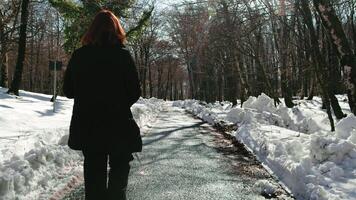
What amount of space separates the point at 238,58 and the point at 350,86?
17825 mm

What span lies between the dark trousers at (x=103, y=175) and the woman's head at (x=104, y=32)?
96 centimetres

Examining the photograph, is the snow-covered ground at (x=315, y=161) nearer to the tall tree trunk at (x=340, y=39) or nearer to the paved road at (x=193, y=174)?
the paved road at (x=193, y=174)

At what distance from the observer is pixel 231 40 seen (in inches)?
893

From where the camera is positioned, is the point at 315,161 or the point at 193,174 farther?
the point at 193,174

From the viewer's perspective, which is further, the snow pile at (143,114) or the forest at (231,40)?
Result: the snow pile at (143,114)

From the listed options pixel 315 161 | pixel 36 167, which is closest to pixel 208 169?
pixel 315 161

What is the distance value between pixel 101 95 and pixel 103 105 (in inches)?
3.5

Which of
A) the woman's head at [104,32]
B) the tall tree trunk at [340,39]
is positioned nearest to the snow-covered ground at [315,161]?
the tall tree trunk at [340,39]

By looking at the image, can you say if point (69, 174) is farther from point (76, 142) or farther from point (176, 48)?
point (176, 48)

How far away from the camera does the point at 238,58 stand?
28.2m

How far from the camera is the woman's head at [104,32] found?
12.1 ft

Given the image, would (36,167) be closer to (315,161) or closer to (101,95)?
(101,95)

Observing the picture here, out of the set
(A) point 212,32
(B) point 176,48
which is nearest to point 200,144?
(A) point 212,32

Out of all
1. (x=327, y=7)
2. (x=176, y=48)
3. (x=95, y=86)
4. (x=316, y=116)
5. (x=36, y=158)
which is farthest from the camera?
(x=176, y=48)
